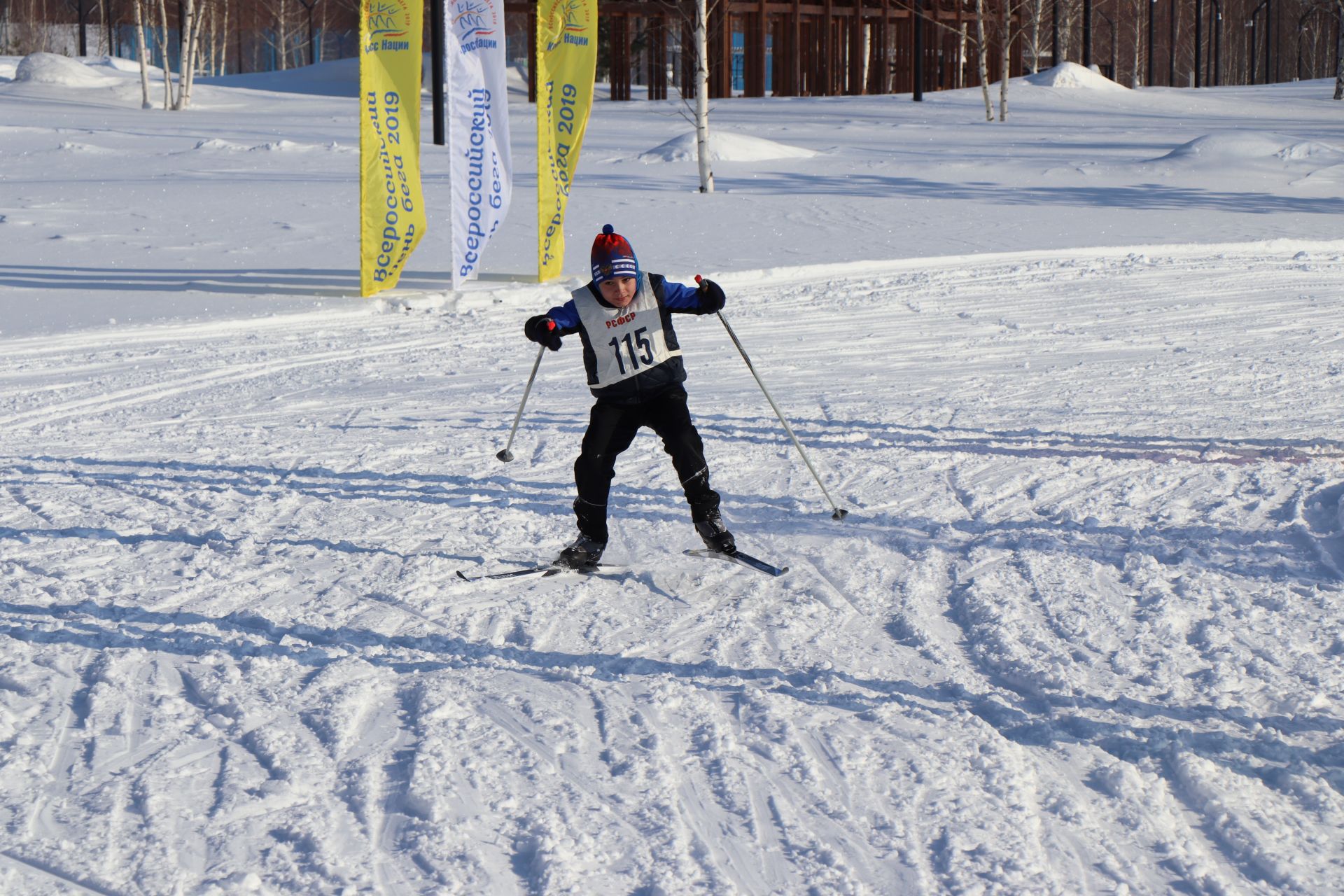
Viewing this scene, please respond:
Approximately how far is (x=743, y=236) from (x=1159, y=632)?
11855mm

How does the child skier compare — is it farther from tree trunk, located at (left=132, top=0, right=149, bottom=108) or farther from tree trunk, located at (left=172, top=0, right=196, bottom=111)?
tree trunk, located at (left=132, top=0, right=149, bottom=108)

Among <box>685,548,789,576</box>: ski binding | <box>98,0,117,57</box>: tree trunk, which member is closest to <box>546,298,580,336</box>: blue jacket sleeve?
<box>685,548,789,576</box>: ski binding

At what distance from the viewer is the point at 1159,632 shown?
4793 millimetres

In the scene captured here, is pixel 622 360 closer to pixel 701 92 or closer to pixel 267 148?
pixel 701 92

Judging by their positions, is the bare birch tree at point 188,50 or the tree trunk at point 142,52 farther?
the tree trunk at point 142,52

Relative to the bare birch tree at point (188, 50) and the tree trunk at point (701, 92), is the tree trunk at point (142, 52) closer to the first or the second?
the bare birch tree at point (188, 50)

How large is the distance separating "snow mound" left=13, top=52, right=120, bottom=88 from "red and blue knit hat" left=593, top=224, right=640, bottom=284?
38.1 m

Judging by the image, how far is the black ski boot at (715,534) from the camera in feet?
18.5

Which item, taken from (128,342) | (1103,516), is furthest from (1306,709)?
(128,342)

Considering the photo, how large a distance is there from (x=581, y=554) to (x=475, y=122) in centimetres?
789

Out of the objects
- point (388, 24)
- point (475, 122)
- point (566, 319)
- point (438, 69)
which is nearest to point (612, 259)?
point (566, 319)

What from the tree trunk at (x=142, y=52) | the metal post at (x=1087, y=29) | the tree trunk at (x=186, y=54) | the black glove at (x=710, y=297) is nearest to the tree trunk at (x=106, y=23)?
the tree trunk at (x=142, y=52)

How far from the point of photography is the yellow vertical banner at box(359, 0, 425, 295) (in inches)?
481

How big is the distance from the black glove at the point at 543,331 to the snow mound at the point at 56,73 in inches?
1497
